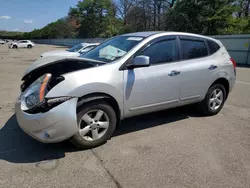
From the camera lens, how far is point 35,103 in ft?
9.25

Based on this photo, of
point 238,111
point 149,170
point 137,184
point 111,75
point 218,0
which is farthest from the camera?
point 218,0

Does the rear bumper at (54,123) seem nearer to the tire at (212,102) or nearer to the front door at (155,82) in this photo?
the front door at (155,82)

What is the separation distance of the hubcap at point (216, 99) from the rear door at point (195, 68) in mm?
336

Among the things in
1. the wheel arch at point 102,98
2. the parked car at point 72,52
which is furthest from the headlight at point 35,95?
the parked car at point 72,52

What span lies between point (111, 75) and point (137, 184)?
1490mm

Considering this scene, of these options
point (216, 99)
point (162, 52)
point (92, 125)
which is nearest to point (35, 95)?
point (92, 125)

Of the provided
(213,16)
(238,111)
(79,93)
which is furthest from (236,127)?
(213,16)

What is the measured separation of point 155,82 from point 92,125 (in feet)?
4.01

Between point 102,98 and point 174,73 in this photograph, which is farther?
point 174,73

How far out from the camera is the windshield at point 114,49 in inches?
141

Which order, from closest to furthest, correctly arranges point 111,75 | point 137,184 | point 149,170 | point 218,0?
point 137,184
point 149,170
point 111,75
point 218,0

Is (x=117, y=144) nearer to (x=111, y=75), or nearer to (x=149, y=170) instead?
(x=149, y=170)

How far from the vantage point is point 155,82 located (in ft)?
11.7

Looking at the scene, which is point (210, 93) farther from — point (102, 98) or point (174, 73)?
point (102, 98)
